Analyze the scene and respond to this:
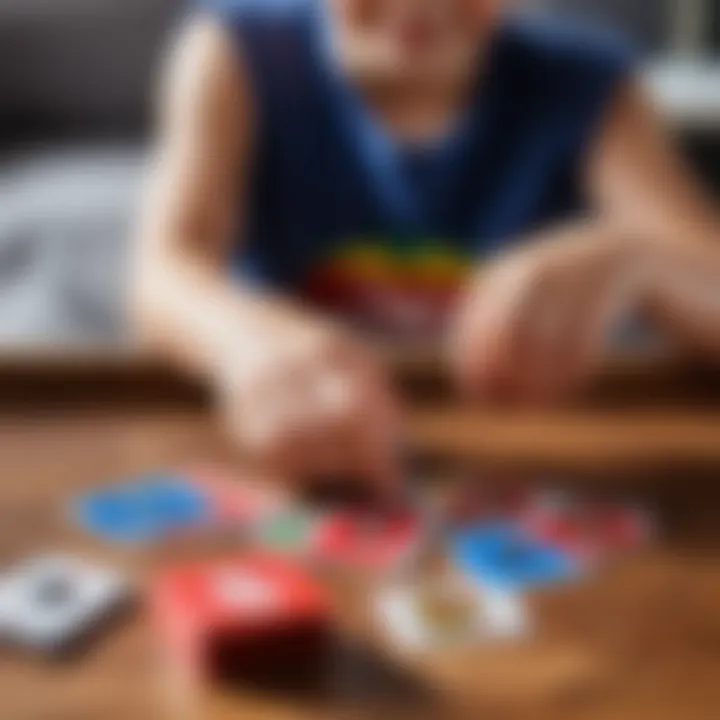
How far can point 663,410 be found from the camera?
73 centimetres

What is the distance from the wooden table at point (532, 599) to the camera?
473 millimetres

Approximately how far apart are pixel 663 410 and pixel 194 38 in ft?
1.39

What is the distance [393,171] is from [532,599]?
0.52 meters

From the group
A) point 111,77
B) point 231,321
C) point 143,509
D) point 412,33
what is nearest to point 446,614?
point 143,509

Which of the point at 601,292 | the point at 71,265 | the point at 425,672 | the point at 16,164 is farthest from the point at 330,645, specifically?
the point at 16,164

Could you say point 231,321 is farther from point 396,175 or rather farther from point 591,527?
point 396,175

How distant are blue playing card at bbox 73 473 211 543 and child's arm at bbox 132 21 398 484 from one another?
42mm

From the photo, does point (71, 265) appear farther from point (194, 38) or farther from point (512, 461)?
point (512, 461)

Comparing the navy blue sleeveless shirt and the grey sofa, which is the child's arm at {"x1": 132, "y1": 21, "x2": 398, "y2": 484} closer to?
the navy blue sleeveless shirt

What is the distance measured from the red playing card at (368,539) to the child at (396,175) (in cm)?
13

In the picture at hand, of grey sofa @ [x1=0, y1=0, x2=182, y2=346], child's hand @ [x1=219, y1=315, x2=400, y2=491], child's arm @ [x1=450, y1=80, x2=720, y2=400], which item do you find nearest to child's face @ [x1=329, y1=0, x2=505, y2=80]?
child's arm @ [x1=450, y1=80, x2=720, y2=400]

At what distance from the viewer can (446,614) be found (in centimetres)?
53

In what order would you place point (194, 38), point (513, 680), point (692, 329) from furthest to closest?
point (194, 38) < point (692, 329) < point (513, 680)

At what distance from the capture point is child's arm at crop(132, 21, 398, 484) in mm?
632
